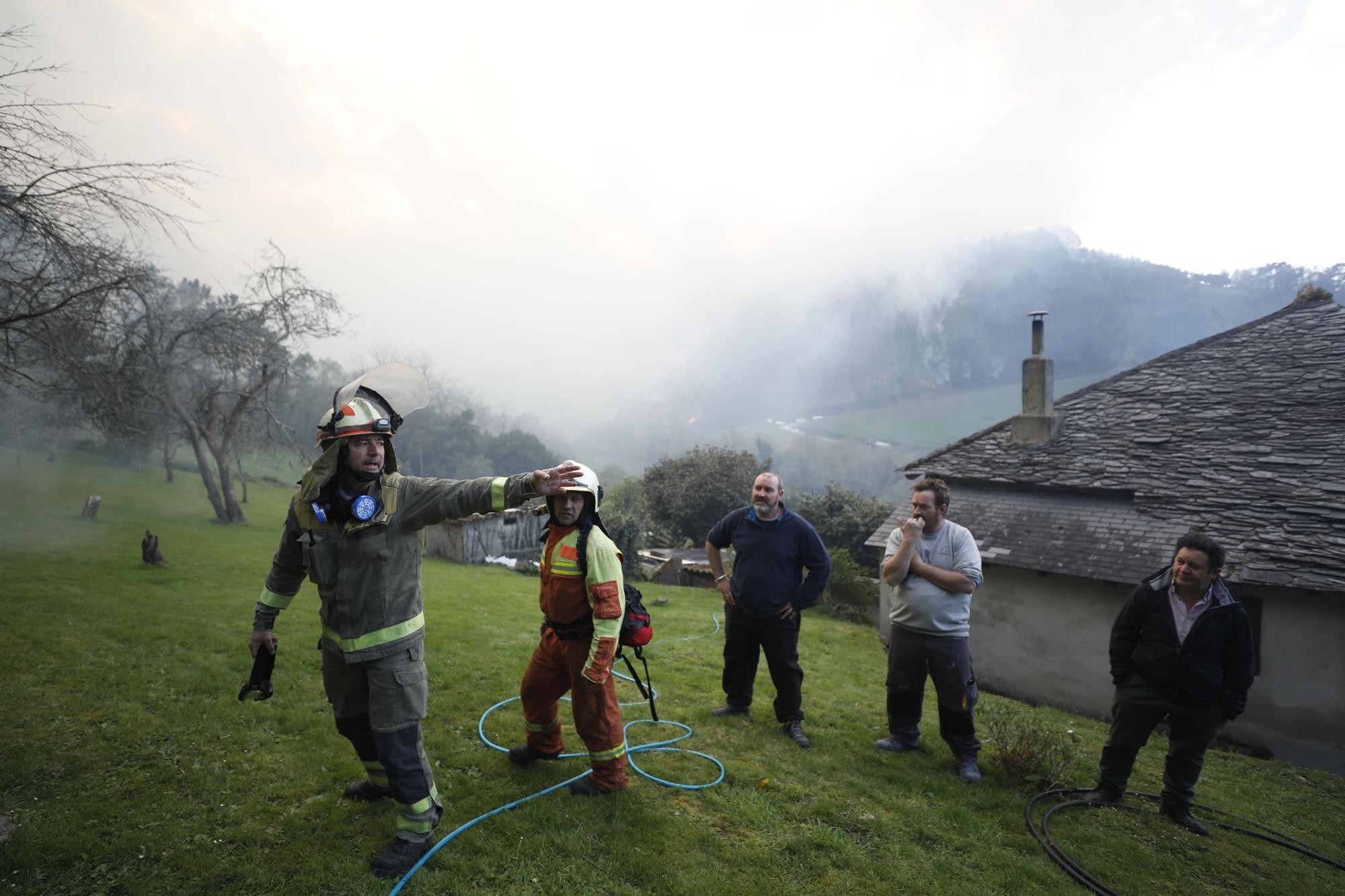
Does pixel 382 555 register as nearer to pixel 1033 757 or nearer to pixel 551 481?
pixel 551 481

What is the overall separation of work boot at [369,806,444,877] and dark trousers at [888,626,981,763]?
3.73 metres

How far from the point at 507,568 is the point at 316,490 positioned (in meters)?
17.3

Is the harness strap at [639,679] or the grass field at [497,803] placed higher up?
the harness strap at [639,679]

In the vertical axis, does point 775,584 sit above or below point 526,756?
above

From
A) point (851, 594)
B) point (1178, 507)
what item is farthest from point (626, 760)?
point (851, 594)

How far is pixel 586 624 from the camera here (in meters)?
4.23

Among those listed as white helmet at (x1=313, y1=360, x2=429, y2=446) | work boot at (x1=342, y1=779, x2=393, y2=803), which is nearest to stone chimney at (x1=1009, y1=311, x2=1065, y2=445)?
white helmet at (x1=313, y1=360, x2=429, y2=446)

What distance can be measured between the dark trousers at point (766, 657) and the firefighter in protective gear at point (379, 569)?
301 centimetres

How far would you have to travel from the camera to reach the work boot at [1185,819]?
4.60 metres

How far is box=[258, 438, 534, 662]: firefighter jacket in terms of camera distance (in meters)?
3.37

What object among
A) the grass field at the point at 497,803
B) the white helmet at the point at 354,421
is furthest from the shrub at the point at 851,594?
the white helmet at the point at 354,421

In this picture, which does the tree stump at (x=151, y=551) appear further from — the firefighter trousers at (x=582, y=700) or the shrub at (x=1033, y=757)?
the shrub at (x=1033, y=757)

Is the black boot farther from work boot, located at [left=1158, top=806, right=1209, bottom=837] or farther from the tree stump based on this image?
the tree stump

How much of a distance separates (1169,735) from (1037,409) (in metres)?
9.53
